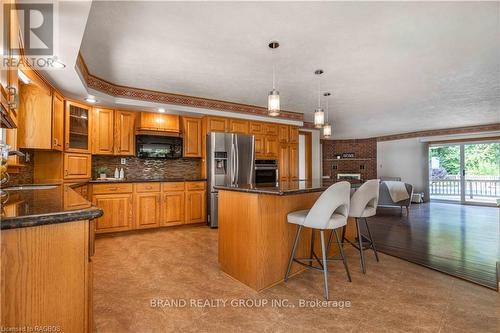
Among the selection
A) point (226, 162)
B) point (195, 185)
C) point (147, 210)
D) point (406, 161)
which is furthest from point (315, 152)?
point (147, 210)

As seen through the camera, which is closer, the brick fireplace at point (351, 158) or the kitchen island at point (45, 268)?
the kitchen island at point (45, 268)

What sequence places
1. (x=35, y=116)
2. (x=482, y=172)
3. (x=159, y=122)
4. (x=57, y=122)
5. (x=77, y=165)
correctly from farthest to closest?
(x=482, y=172), (x=159, y=122), (x=77, y=165), (x=57, y=122), (x=35, y=116)

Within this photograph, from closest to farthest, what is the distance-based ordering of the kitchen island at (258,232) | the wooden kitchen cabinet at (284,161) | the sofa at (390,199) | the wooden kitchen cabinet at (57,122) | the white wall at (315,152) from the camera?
the kitchen island at (258,232), the wooden kitchen cabinet at (57,122), the wooden kitchen cabinet at (284,161), the sofa at (390,199), the white wall at (315,152)

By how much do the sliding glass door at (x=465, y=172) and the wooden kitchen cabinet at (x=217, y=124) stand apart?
24.4ft

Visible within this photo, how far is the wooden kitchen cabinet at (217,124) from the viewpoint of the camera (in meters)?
4.77

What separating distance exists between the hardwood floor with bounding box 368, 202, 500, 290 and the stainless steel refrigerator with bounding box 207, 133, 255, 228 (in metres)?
2.63

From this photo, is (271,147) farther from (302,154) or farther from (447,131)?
(447,131)

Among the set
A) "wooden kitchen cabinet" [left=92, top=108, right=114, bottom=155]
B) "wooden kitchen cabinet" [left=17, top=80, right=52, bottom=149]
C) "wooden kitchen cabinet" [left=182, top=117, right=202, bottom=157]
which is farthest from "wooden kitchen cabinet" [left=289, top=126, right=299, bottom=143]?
"wooden kitchen cabinet" [left=17, top=80, right=52, bottom=149]

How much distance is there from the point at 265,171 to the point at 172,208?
2095 mm

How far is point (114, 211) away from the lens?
4.02 metres

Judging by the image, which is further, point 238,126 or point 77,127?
point 238,126

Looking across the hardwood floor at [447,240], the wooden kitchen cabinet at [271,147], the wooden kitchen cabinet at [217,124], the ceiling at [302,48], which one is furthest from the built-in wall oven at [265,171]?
the hardwood floor at [447,240]

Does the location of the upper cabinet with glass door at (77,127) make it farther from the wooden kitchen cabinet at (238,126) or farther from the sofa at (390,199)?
the sofa at (390,199)

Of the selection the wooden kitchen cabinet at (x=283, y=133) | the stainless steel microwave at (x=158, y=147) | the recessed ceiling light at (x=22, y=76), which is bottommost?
the stainless steel microwave at (x=158, y=147)
